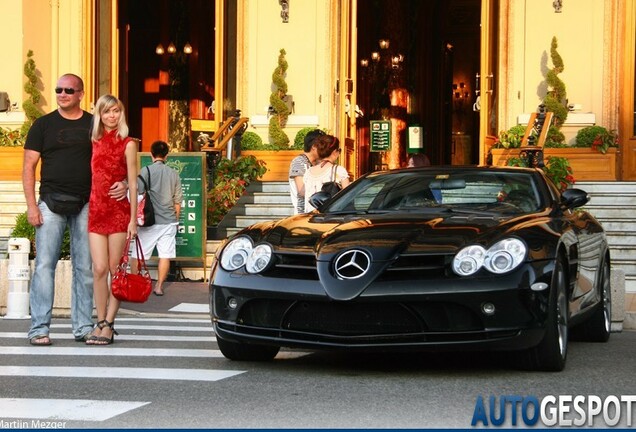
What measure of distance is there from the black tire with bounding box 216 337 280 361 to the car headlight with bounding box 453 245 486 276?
1.46 meters

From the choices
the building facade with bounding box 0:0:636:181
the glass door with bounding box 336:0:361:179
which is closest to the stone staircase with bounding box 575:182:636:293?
the building facade with bounding box 0:0:636:181

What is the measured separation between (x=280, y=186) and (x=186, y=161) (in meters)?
3.46

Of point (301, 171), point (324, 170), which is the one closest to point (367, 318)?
point (324, 170)

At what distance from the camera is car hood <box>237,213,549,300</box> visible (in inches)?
305

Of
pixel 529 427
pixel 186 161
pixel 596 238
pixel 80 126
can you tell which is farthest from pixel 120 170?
pixel 186 161

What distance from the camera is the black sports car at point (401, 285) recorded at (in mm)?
7625

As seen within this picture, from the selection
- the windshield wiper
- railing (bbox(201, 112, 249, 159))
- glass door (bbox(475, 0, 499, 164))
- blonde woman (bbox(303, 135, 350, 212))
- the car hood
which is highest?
glass door (bbox(475, 0, 499, 164))

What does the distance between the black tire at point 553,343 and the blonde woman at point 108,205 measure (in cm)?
330

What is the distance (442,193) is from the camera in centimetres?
933

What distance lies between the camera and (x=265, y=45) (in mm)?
A: 22328

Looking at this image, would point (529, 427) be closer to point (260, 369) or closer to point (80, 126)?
point (260, 369)

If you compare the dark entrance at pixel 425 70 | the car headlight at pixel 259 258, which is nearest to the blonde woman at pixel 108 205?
the car headlight at pixel 259 258

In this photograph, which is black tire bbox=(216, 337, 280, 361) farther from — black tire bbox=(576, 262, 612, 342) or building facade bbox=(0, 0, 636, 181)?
building facade bbox=(0, 0, 636, 181)

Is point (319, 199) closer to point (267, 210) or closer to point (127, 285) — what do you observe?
point (127, 285)
